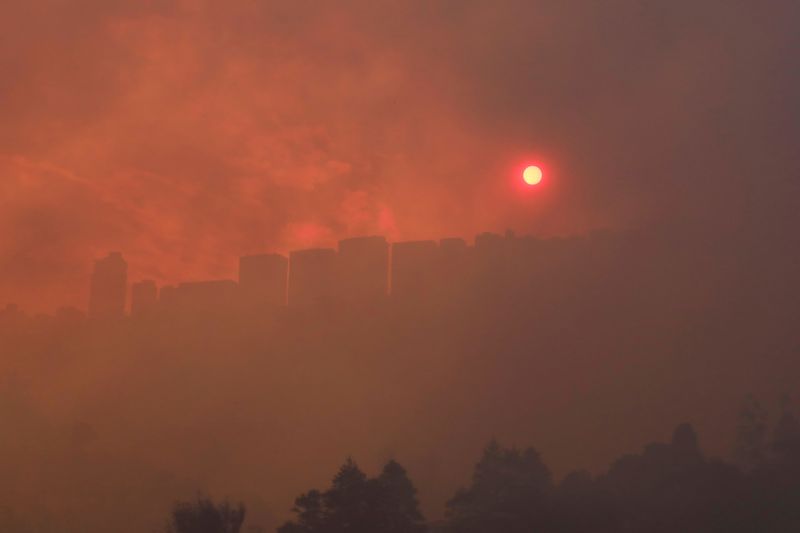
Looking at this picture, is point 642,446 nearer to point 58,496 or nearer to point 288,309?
point 288,309

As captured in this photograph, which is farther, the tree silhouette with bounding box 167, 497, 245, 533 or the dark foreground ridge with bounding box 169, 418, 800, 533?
the tree silhouette with bounding box 167, 497, 245, 533

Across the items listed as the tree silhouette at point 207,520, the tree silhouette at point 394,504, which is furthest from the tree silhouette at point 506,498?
the tree silhouette at point 207,520

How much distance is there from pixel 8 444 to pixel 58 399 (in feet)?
17.3

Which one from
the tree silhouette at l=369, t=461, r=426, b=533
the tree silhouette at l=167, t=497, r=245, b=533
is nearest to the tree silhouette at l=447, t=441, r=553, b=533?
the tree silhouette at l=369, t=461, r=426, b=533

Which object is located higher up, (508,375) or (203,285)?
(203,285)

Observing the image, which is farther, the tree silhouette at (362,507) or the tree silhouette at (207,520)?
the tree silhouette at (207,520)

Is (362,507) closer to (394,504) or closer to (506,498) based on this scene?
(394,504)

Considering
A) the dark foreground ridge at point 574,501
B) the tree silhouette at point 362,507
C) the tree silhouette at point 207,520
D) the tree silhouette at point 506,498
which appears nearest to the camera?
the tree silhouette at point 362,507

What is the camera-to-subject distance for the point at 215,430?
2389 inches

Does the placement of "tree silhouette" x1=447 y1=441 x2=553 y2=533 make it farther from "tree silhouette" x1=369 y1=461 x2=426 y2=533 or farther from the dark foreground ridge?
"tree silhouette" x1=369 y1=461 x2=426 y2=533

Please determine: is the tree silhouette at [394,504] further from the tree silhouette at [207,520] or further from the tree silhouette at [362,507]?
the tree silhouette at [207,520]

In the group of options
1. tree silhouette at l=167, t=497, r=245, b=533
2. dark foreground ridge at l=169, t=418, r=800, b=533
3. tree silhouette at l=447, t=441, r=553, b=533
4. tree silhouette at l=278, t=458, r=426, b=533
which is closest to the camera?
tree silhouette at l=278, t=458, r=426, b=533

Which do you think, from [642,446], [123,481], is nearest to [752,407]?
[642,446]

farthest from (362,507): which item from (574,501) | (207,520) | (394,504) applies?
(574,501)
